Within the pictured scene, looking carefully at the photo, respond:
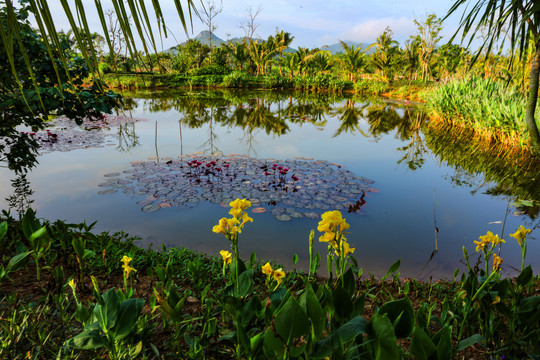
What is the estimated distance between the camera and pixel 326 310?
4.10ft

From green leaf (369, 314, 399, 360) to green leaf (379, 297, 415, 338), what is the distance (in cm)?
16

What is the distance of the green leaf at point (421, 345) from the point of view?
975mm

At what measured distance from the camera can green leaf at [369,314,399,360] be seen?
2.98ft

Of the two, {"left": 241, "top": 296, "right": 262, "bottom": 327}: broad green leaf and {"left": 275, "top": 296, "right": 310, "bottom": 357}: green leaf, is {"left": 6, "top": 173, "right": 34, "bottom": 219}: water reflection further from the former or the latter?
{"left": 275, "top": 296, "right": 310, "bottom": 357}: green leaf

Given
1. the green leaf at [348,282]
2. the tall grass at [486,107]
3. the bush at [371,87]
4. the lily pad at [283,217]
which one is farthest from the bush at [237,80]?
the green leaf at [348,282]

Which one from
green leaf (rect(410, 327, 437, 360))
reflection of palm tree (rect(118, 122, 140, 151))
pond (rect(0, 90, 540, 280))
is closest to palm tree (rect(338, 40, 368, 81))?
pond (rect(0, 90, 540, 280))

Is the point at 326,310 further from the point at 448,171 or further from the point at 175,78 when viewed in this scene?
the point at 175,78

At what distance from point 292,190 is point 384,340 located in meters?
3.49

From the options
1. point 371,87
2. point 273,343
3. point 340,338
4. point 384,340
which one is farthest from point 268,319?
point 371,87

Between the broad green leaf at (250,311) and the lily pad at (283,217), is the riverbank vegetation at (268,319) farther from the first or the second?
the lily pad at (283,217)

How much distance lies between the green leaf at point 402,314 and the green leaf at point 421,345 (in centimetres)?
9

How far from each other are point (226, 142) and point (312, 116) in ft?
17.4

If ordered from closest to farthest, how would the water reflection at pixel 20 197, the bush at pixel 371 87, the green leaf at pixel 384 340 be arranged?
the green leaf at pixel 384 340 < the water reflection at pixel 20 197 < the bush at pixel 371 87

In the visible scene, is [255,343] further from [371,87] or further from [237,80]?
[237,80]
